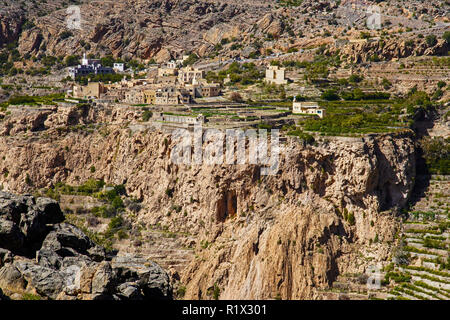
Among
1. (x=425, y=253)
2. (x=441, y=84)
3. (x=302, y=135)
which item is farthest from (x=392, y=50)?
(x=425, y=253)

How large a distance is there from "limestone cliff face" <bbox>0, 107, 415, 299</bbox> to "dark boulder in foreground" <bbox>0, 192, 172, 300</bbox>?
20.8 meters

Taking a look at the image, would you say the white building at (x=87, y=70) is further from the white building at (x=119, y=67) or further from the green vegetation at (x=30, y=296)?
the green vegetation at (x=30, y=296)

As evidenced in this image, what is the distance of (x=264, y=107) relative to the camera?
6194 centimetres

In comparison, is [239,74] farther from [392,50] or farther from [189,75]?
[392,50]

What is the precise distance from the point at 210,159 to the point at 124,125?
11748mm

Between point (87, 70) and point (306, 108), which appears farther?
point (87, 70)

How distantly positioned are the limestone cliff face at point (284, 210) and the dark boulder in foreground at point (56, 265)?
20.8 meters

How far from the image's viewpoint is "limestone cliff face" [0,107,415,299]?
48344mm

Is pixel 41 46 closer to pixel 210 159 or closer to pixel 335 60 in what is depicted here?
pixel 335 60

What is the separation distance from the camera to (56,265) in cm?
2472

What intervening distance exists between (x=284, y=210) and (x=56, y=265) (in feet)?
88.8

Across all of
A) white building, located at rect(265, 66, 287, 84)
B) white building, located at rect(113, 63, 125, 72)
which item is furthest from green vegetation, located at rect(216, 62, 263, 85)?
white building, located at rect(113, 63, 125, 72)

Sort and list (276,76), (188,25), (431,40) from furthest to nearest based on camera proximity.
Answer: (188,25) → (431,40) → (276,76)

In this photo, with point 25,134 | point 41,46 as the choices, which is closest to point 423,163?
point 25,134
